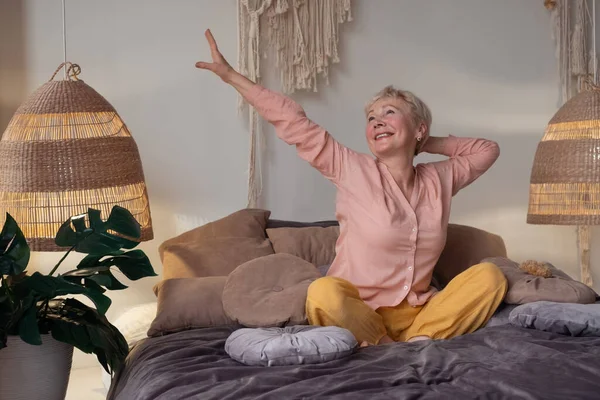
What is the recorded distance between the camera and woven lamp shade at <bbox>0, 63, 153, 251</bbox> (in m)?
2.45

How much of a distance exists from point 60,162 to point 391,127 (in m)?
1.02

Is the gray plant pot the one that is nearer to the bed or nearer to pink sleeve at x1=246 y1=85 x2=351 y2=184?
the bed

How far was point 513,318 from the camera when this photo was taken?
2.30 meters

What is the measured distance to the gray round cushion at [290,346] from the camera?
1908 mm

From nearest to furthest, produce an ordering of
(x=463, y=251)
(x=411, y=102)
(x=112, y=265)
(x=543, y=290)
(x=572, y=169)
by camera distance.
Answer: (x=112, y=265), (x=543, y=290), (x=411, y=102), (x=463, y=251), (x=572, y=169)

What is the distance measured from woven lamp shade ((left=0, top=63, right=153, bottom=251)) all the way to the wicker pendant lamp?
159 cm

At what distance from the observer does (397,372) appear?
6.13 feet

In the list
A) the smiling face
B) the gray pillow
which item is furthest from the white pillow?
the gray pillow

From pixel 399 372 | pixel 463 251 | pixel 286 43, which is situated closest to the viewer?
pixel 399 372

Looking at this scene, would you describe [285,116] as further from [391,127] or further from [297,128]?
[391,127]

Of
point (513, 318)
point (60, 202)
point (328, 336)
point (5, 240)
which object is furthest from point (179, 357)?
point (513, 318)

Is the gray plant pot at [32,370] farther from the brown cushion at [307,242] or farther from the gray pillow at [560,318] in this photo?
the gray pillow at [560,318]

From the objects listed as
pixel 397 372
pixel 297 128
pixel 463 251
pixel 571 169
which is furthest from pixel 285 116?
pixel 571 169

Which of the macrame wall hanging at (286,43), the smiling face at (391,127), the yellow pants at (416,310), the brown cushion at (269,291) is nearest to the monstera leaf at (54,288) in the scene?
the brown cushion at (269,291)
